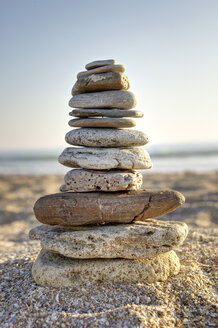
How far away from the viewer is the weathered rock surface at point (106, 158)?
5840 mm

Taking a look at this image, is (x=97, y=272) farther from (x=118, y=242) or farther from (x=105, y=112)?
(x=105, y=112)

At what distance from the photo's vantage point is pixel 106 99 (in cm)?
608

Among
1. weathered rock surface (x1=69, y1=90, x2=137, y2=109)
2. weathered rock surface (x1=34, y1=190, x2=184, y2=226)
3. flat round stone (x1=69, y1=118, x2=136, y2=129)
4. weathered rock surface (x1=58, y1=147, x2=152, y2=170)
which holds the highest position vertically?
weathered rock surface (x1=69, y1=90, x2=137, y2=109)

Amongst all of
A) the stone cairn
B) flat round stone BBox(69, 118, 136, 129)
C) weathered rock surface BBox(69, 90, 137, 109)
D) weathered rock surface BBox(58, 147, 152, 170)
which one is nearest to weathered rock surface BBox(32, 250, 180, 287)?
the stone cairn

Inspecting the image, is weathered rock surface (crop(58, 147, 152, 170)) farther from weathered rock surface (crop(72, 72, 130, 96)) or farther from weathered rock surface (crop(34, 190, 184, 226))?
weathered rock surface (crop(72, 72, 130, 96))

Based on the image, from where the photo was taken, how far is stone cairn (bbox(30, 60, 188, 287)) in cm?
557

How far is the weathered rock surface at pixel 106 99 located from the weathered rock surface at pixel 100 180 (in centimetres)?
130

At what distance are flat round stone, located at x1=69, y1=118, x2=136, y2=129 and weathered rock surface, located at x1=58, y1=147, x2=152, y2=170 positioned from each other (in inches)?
18.6

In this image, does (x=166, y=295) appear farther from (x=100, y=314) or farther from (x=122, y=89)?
(x=122, y=89)

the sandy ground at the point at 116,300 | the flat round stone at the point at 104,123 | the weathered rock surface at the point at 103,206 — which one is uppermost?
the flat round stone at the point at 104,123

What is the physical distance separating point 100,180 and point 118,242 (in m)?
1.17

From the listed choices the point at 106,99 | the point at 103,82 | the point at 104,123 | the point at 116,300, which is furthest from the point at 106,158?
the point at 116,300

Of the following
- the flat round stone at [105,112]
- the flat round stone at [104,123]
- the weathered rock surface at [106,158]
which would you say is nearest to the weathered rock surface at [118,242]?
the weathered rock surface at [106,158]

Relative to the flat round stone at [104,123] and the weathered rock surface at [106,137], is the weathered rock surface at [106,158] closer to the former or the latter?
the weathered rock surface at [106,137]
